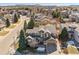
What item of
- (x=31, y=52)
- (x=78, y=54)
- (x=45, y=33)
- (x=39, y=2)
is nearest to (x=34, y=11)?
(x=39, y=2)

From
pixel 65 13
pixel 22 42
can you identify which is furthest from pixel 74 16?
pixel 22 42

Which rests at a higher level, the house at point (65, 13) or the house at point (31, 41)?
the house at point (65, 13)

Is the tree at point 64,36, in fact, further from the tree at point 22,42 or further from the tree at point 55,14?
the tree at point 22,42

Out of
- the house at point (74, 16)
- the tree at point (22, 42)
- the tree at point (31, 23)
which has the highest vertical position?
the house at point (74, 16)

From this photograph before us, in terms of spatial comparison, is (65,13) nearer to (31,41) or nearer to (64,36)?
(64,36)

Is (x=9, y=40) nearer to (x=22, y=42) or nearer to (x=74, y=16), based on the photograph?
(x=22, y=42)

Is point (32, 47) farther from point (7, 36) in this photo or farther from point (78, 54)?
point (78, 54)

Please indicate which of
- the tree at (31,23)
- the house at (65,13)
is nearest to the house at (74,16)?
the house at (65,13)

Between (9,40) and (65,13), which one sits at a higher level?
(65,13)

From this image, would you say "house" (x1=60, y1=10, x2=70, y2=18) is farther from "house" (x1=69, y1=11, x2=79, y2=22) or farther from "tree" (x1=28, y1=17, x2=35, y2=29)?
"tree" (x1=28, y1=17, x2=35, y2=29)

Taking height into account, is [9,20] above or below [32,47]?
above

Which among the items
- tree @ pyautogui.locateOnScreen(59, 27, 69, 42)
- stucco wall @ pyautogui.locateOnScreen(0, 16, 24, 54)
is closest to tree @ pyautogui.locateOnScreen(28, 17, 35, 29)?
stucco wall @ pyautogui.locateOnScreen(0, 16, 24, 54)
